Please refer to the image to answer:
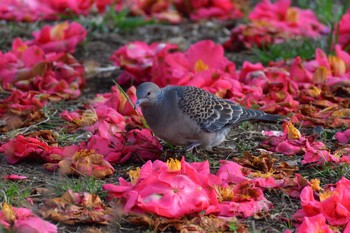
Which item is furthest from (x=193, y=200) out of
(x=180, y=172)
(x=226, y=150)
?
(x=226, y=150)

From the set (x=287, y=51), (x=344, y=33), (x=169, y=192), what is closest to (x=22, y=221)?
(x=169, y=192)

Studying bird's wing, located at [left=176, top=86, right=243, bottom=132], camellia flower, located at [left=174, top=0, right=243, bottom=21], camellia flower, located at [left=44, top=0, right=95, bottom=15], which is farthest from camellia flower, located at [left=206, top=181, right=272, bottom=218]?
camellia flower, located at [left=174, top=0, right=243, bottom=21]

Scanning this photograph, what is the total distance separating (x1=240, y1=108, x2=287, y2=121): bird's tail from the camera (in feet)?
16.7

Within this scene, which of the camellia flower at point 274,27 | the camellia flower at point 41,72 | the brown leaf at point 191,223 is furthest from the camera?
the camellia flower at point 274,27

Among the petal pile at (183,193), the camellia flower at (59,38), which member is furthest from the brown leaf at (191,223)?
the camellia flower at (59,38)

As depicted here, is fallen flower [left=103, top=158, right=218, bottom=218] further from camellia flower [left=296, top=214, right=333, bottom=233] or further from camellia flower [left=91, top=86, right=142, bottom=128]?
camellia flower [left=91, top=86, right=142, bottom=128]

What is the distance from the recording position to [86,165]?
443 centimetres

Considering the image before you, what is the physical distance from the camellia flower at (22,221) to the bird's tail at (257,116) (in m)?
1.76

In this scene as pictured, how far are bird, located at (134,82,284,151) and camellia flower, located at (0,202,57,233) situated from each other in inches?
46.3

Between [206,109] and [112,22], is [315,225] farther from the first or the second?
[112,22]

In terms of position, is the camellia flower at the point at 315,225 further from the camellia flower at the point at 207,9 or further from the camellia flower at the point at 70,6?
the camellia flower at the point at 207,9

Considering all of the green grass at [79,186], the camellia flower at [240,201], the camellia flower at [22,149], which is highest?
the camellia flower at [240,201]

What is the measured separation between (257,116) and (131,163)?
881 millimetres

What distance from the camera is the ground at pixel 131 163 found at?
395 cm
